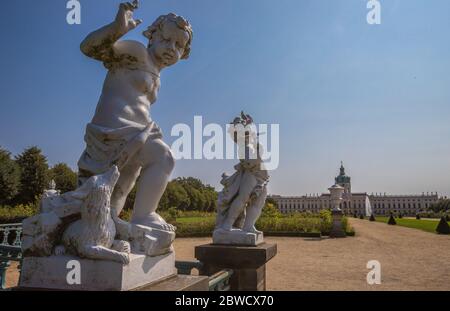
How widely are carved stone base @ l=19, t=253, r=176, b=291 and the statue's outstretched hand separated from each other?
1768 mm

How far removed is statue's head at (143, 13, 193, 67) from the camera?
300 cm

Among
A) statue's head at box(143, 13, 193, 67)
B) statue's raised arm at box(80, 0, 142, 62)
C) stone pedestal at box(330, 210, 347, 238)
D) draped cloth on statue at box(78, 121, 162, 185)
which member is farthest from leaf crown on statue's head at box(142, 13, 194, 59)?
stone pedestal at box(330, 210, 347, 238)

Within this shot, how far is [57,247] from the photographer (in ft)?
7.06

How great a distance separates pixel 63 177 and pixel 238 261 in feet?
120

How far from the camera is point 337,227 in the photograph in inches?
840

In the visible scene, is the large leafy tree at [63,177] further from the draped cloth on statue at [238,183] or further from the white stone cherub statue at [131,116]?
the white stone cherub statue at [131,116]

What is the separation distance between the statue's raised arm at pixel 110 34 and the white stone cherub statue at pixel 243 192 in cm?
283

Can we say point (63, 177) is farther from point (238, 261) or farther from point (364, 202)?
point (364, 202)

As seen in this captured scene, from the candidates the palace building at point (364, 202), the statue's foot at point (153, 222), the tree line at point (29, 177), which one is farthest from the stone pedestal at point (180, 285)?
the palace building at point (364, 202)

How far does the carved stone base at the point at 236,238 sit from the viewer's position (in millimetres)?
4559

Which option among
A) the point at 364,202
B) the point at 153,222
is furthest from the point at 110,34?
the point at 364,202

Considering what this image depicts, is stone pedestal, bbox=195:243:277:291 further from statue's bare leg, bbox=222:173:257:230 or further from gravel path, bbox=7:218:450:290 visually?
gravel path, bbox=7:218:450:290
